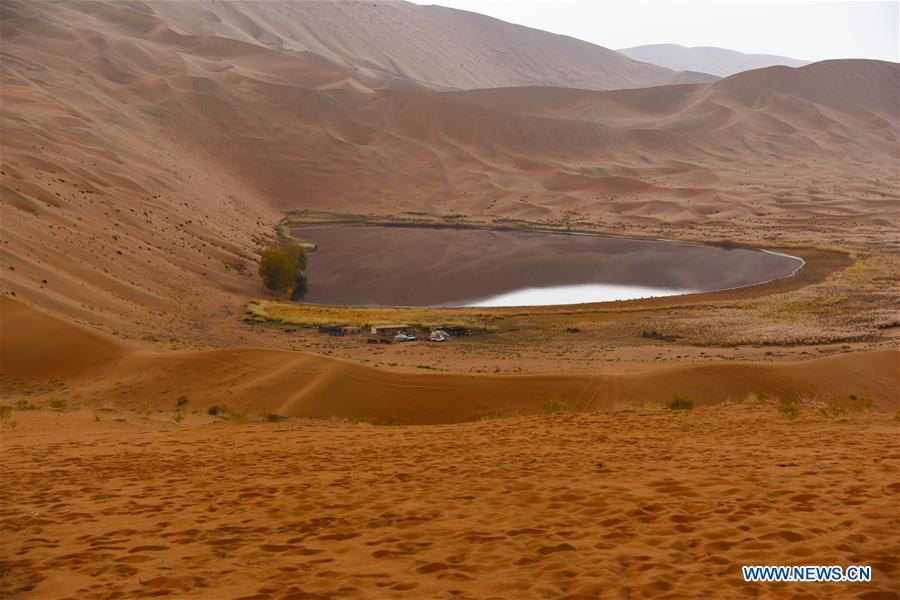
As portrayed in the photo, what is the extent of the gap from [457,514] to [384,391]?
494 inches

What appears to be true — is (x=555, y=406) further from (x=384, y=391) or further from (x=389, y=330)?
(x=389, y=330)

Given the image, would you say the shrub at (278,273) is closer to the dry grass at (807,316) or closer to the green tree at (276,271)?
the green tree at (276,271)

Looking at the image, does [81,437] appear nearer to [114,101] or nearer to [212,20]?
[114,101]

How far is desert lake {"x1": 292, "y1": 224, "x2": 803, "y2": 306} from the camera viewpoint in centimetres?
4594

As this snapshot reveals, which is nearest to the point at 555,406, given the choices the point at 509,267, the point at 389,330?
the point at 389,330

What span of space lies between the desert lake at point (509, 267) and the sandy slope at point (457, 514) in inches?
1235

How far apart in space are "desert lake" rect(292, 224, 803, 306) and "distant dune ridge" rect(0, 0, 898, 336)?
6.11 m

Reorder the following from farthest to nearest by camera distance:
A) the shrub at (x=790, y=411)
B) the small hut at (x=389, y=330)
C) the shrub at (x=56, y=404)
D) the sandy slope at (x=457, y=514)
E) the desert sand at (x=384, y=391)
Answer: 1. the small hut at (x=389, y=330)
2. the shrub at (x=56, y=404)
3. the shrub at (x=790, y=411)
4. the desert sand at (x=384, y=391)
5. the sandy slope at (x=457, y=514)

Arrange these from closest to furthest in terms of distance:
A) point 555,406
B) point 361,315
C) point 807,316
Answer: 1. point 555,406
2. point 807,316
3. point 361,315

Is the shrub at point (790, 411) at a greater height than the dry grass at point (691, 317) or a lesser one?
greater

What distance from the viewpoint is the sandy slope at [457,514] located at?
6.78 meters

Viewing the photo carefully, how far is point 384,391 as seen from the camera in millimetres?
21078

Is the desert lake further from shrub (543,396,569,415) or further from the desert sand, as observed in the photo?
shrub (543,396,569,415)

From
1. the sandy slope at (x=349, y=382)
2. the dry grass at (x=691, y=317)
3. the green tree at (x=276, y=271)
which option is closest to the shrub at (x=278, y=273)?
the green tree at (x=276, y=271)
